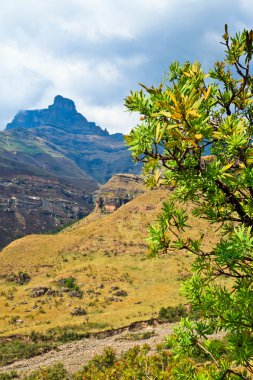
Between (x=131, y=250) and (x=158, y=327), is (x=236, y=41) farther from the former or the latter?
(x=131, y=250)

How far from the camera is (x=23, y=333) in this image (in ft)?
135

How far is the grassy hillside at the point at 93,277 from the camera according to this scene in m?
47.4

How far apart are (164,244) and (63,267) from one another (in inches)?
2701

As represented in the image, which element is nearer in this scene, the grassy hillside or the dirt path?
the dirt path

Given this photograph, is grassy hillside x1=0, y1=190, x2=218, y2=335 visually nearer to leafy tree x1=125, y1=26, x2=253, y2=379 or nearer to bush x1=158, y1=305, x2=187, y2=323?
bush x1=158, y1=305, x2=187, y2=323

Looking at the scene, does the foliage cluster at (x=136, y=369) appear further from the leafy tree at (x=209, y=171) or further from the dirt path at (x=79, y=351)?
the dirt path at (x=79, y=351)

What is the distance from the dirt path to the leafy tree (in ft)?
97.8

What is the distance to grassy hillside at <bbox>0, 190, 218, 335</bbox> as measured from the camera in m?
47.4

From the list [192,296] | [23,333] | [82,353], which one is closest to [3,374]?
[82,353]

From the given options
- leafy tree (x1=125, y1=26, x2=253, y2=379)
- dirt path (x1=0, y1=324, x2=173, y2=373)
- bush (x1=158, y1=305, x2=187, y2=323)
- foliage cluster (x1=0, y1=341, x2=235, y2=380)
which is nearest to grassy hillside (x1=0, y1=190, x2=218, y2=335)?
bush (x1=158, y1=305, x2=187, y2=323)

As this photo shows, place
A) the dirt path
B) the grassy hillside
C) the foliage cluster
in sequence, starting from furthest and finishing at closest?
1. the grassy hillside
2. the dirt path
3. the foliage cluster

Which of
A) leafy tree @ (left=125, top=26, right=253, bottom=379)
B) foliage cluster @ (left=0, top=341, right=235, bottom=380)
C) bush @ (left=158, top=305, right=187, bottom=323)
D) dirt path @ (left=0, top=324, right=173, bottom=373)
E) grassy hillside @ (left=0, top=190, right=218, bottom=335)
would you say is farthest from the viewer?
grassy hillside @ (left=0, top=190, right=218, bottom=335)

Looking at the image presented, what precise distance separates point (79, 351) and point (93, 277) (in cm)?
2629

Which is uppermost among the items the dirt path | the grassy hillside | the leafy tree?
the leafy tree
